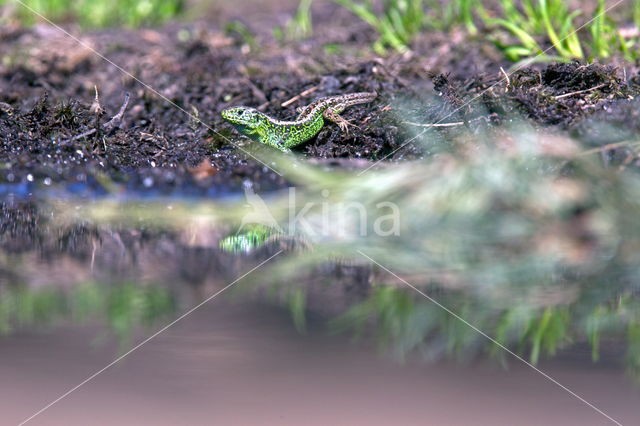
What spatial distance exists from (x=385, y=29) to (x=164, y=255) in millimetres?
4660

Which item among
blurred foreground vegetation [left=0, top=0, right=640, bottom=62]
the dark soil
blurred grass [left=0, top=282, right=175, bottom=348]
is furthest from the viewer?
blurred foreground vegetation [left=0, top=0, right=640, bottom=62]

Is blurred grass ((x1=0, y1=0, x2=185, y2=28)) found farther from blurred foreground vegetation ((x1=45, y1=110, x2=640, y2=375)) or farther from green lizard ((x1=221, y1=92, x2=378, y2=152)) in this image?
blurred foreground vegetation ((x1=45, y1=110, x2=640, y2=375))

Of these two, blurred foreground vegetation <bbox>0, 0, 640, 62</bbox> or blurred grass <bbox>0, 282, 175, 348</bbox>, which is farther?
blurred foreground vegetation <bbox>0, 0, 640, 62</bbox>

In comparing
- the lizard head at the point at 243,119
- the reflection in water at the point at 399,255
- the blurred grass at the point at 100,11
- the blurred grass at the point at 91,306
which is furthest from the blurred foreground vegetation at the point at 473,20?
the blurred grass at the point at 91,306

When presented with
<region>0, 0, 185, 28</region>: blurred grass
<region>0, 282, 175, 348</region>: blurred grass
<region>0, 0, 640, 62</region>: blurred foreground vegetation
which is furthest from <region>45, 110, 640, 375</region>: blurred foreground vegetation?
<region>0, 0, 185, 28</region>: blurred grass

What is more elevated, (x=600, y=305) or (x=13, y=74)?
(x=13, y=74)

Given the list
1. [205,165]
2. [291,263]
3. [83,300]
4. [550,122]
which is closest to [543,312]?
[291,263]

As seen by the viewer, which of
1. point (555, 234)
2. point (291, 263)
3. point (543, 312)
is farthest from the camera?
point (555, 234)

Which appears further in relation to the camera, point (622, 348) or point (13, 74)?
point (13, 74)

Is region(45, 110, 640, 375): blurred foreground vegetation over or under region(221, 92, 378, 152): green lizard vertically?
under

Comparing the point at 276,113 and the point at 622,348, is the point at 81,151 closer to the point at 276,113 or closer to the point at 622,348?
the point at 276,113

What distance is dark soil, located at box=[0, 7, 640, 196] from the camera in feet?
20.1

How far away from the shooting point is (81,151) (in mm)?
6445

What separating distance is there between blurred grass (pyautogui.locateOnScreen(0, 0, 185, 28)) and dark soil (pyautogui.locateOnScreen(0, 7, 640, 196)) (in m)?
1.85
